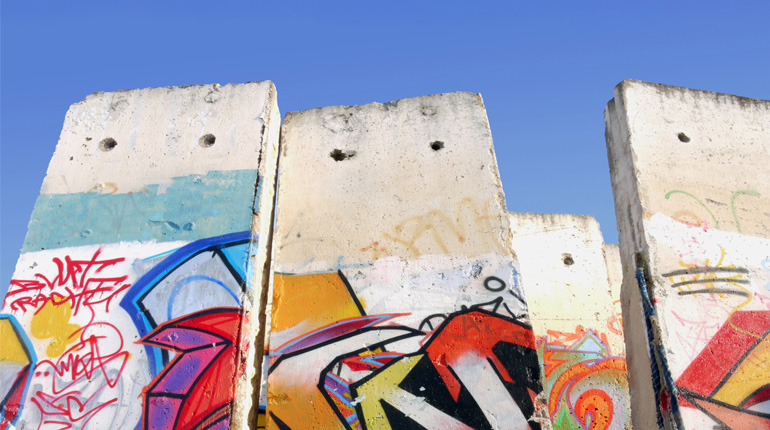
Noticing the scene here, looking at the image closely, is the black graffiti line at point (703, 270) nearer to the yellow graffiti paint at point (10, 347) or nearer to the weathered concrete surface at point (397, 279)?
the weathered concrete surface at point (397, 279)

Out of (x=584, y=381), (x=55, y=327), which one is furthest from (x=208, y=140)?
(x=584, y=381)

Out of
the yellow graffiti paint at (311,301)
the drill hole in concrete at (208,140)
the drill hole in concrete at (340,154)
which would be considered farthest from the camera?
the drill hole in concrete at (340,154)

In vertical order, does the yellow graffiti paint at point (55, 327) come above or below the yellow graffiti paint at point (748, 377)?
above

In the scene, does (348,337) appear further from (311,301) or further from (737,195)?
(737,195)

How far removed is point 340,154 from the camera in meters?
4.65

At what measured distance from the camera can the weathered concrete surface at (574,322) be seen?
6.80 meters

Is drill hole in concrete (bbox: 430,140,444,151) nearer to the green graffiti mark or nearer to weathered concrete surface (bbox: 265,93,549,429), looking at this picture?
weathered concrete surface (bbox: 265,93,549,429)

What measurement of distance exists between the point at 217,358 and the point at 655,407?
2.72 m

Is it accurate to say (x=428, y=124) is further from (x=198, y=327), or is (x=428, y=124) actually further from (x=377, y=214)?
(x=198, y=327)

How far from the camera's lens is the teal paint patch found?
4.16 m

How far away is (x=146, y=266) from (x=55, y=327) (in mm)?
683

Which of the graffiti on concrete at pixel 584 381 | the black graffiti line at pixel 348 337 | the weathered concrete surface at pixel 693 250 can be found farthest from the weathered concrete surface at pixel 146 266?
the graffiti on concrete at pixel 584 381

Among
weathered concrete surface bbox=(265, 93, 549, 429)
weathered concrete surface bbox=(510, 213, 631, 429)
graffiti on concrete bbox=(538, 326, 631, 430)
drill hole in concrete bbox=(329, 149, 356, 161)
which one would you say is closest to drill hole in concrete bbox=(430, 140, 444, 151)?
weathered concrete surface bbox=(265, 93, 549, 429)

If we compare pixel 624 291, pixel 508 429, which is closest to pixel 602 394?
pixel 624 291
